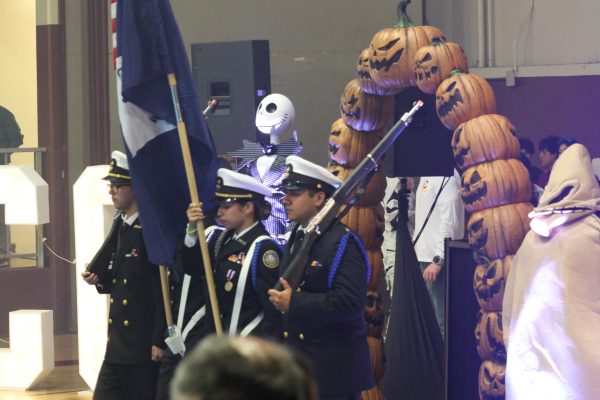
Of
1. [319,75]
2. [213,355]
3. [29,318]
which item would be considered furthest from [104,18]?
[213,355]

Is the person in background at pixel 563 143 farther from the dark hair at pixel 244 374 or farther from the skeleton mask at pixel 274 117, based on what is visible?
the dark hair at pixel 244 374

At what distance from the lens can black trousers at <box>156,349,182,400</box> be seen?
4652 mm

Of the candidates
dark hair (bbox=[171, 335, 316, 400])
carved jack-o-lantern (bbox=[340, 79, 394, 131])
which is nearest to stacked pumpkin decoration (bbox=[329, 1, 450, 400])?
carved jack-o-lantern (bbox=[340, 79, 394, 131])

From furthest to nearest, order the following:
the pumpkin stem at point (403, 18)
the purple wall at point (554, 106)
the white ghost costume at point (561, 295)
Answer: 1. the purple wall at point (554, 106)
2. the pumpkin stem at point (403, 18)
3. the white ghost costume at point (561, 295)

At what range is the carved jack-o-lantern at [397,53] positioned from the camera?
16.4 feet

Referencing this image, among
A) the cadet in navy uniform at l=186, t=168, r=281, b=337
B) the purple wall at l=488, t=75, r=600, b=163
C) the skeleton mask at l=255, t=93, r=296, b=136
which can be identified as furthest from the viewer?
the purple wall at l=488, t=75, r=600, b=163

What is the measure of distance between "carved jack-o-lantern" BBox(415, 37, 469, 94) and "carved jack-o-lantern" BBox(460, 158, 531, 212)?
436 mm

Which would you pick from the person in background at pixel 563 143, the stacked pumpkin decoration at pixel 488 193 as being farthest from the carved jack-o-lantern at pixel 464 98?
the person in background at pixel 563 143

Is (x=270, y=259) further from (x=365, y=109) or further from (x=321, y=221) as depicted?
(x=365, y=109)

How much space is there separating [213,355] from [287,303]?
2.74 m

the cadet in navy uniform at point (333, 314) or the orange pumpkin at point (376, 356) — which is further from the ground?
the cadet in navy uniform at point (333, 314)

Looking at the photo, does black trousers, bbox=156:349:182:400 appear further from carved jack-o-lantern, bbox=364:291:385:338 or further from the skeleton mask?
the skeleton mask

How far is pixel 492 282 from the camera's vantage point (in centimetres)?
462

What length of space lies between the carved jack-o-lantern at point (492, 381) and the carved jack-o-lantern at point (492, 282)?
234 mm
